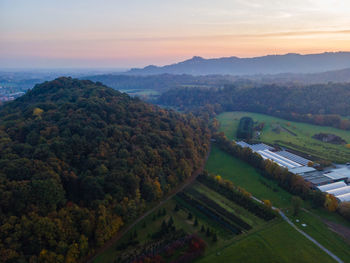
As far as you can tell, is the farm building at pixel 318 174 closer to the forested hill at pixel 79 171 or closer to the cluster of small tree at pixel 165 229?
the forested hill at pixel 79 171

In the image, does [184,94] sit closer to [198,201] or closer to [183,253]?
[198,201]

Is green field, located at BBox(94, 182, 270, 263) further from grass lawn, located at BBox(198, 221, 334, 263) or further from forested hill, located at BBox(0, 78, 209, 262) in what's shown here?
forested hill, located at BBox(0, 78, 209, 262)

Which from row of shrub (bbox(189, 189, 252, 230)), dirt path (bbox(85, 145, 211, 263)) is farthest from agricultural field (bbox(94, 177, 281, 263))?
dirt path (bbox(85, 145, 211, 263))

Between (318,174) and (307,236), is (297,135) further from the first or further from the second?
(307,236)

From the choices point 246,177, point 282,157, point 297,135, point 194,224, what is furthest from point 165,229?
point 297,135

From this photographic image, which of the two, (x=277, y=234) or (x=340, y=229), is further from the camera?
(x=340, y=229)

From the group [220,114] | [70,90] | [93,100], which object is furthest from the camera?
[220,114]

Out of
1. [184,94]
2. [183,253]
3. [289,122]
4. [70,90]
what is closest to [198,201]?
[183,253]
